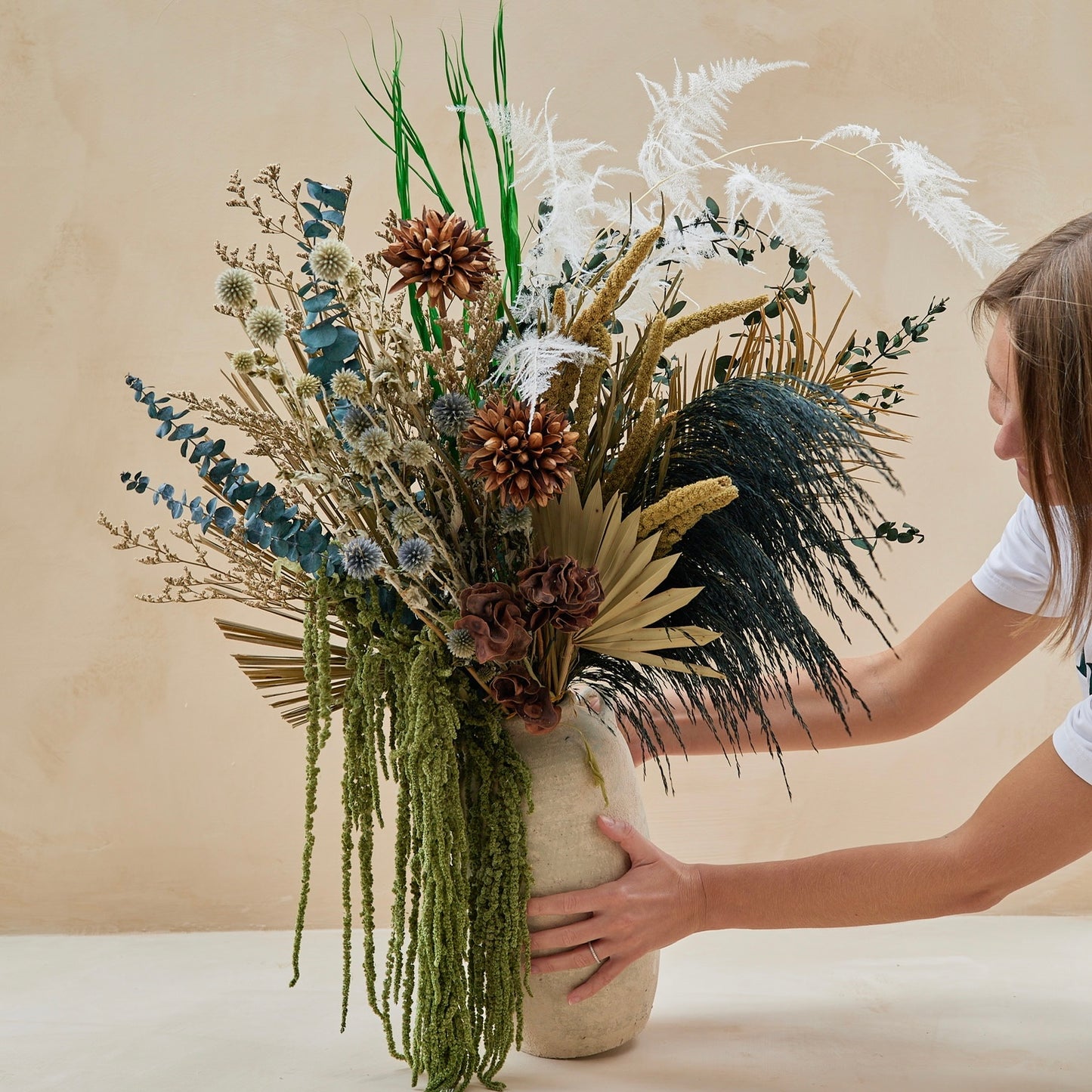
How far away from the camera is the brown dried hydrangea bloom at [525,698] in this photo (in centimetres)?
81

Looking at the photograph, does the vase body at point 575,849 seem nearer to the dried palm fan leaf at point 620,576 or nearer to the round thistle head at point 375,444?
the dried palm fan leaf at point 620,576

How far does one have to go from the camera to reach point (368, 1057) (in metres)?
0.95

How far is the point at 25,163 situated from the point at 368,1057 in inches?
54.5

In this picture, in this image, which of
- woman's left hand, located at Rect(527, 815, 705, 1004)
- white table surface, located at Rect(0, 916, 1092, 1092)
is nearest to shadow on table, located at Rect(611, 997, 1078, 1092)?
white table surface, located at Rect(0, 916, 1092, 1092)

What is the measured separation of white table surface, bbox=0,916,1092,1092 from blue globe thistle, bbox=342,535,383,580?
0.42 metres

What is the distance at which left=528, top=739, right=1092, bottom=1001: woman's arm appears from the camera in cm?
88

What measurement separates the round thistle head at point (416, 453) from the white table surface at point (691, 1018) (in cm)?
50

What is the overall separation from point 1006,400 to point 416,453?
0.50m

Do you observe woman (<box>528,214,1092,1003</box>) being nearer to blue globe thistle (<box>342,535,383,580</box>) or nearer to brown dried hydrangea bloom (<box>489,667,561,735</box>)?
brown dried hydrangea bloom (<box>489,667,561,735</box>)

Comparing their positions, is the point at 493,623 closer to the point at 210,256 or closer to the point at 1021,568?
the point at 1021,568

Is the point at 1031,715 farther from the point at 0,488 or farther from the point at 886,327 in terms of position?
the point at 0,488

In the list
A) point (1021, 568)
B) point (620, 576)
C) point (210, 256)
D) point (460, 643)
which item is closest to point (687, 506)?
point (620, 576)

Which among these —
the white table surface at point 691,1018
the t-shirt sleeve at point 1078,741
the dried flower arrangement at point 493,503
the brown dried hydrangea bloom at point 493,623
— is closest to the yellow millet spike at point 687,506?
the dried flower arrangement at point 493,503

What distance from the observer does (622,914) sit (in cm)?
88
